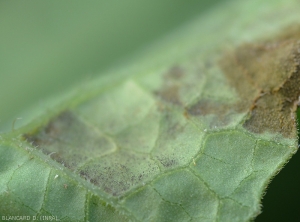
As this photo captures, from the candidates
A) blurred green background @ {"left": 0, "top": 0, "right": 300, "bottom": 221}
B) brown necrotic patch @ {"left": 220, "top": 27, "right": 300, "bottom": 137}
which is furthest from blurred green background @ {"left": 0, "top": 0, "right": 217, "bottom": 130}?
brown necrotic patch @ {"left": 220, "top": 27, "right": 300, "bottom": 137}

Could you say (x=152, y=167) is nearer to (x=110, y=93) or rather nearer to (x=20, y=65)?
(x=110, y=93)

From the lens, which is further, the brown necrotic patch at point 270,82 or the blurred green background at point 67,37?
the blurred green background at point 67,37

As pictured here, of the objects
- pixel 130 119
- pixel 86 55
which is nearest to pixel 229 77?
pixel 130 119

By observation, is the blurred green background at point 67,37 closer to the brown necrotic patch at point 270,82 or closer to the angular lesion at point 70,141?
the angular lesion at point 70,141

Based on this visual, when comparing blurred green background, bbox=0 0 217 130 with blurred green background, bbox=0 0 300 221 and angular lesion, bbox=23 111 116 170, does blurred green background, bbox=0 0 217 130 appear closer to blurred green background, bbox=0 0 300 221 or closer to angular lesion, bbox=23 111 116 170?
blurred green background, bbox=0 0 300 221

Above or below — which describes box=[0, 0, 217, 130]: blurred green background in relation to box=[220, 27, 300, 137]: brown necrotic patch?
above

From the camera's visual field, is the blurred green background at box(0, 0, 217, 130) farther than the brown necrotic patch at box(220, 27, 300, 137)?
Yes

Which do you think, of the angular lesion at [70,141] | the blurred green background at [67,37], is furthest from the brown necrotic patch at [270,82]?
the blurred green background at [67,37]
